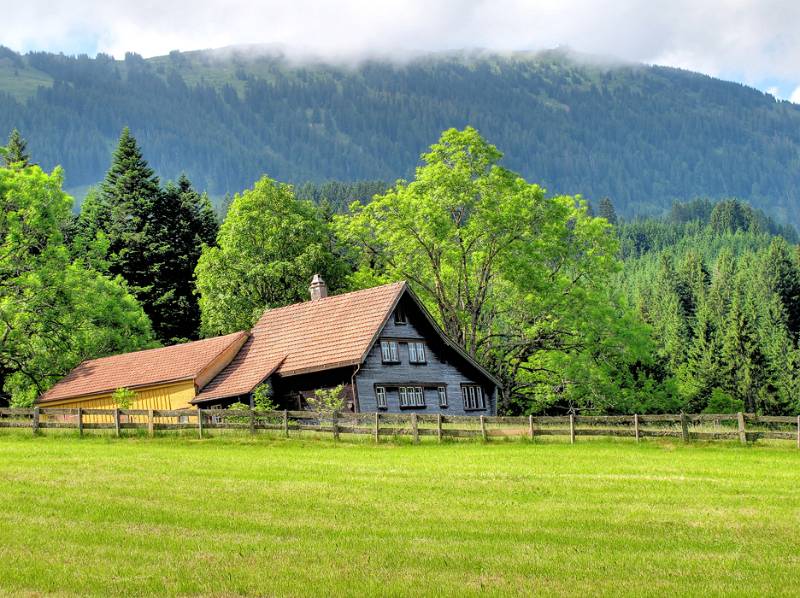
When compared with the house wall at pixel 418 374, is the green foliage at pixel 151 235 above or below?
above

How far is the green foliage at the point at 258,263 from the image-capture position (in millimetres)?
67688

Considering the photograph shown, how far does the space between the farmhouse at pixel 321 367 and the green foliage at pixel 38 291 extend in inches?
102

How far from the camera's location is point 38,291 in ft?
176

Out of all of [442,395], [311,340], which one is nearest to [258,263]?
[311,340]

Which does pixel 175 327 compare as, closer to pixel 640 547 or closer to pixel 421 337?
pixel 421 337

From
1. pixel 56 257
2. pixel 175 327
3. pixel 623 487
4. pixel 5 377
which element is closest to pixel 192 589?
pixel 623 487

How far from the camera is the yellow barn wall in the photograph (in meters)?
51.2

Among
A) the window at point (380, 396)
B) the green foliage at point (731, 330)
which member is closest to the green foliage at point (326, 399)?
the window at point (380, 396)

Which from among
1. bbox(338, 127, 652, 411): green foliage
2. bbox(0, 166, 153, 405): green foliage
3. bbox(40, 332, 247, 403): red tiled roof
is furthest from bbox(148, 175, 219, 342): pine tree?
bbox(338, 127, 652, 411): green foliage

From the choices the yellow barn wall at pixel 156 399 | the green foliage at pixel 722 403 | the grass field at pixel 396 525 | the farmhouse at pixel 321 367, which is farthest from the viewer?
the green foliage at pixel 722 403

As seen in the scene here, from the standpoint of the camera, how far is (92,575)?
15.6 metres

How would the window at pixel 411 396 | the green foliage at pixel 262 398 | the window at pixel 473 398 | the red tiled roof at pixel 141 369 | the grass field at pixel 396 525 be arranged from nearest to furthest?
the grass field at pixel 396 525 < the green foliage at pixel 262 398 < the window at pixel 411 396 < the red tiled roof at pixel 141 369 < the window at pixel 473 398

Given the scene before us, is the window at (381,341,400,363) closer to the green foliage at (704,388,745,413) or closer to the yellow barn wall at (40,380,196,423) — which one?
the yellow barn wall at (40,380,196,423)

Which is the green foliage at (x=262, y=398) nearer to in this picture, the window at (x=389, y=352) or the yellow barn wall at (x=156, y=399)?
the yellow barn wall at (x=156, y=399)
